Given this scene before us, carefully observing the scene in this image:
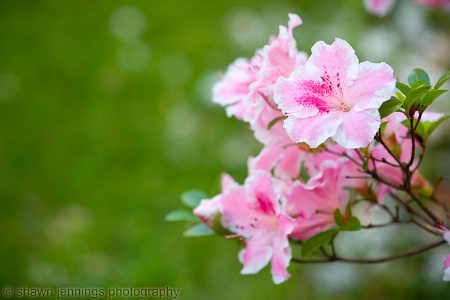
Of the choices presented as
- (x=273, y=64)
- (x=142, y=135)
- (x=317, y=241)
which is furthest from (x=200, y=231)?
(x=142, y=135)

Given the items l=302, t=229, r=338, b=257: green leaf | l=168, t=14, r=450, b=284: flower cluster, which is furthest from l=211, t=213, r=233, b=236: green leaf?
l=302, t=229, r=338, b=257: green leaf

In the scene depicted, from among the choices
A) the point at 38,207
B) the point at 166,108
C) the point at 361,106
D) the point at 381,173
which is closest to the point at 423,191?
the point at 381,173

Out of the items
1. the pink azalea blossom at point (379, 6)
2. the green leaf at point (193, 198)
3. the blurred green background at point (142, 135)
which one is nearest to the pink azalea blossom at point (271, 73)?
the green leaf at point (193, 198)

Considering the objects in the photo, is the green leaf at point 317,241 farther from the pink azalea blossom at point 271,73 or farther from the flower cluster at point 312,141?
the pink azalea blossom at point 271,73

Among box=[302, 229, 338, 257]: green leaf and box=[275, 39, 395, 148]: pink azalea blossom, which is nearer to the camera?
box=[275, 39, 395, 148]: pink azalea blossom

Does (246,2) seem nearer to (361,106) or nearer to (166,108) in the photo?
(166,108)

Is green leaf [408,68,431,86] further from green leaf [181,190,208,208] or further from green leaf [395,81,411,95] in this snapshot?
green leaf [181,190,208,208]

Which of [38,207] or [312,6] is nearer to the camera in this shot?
[38,207]

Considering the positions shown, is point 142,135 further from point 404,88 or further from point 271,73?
point 404,88
